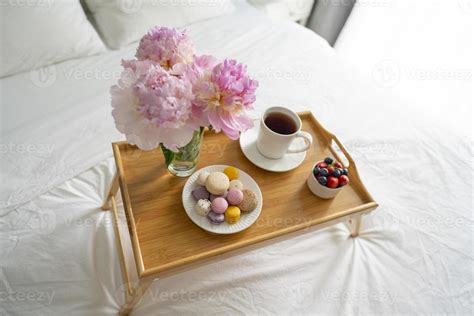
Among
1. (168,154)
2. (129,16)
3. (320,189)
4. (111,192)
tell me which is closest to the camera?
(168,154)

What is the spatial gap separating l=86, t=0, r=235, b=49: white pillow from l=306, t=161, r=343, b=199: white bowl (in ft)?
3.46

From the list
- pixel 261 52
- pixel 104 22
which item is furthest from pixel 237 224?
pixel 104 22

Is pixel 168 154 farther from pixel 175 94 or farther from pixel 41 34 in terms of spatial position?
pixel 41 34

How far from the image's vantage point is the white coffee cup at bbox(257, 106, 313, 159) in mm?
872

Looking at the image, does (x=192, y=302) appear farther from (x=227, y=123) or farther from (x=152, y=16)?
(x=152, y=16)

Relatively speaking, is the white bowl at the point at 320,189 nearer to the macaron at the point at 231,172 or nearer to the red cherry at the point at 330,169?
the red cherry at the point at 330,169

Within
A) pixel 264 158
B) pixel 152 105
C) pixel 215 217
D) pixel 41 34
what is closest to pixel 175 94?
pixel 152 105

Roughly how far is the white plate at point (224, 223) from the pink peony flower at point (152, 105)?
0.22 meters

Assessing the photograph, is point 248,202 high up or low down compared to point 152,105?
down

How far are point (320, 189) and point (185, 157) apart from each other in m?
0.37

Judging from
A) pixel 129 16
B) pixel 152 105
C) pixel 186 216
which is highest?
pixel 152 105

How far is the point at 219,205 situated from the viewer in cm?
77

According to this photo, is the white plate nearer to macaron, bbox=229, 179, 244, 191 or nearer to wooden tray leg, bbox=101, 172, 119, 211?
macaron, bbox=229, 179, 244, 191

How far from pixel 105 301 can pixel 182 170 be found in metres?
0.41
